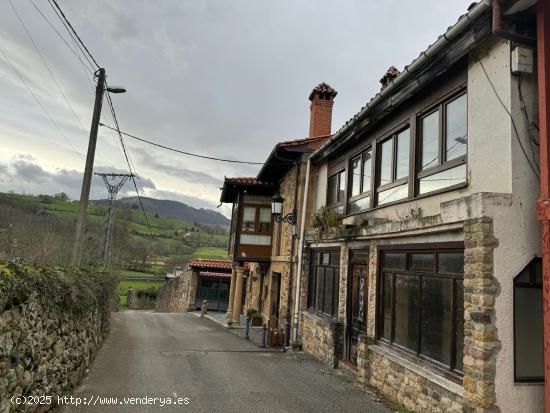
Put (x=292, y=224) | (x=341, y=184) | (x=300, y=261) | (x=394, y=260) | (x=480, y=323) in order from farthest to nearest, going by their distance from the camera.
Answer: (x=292, y=224) → (x=300, y=261) → (x=341, y=184) → (x=394, y=260) → (x=480, y=323)

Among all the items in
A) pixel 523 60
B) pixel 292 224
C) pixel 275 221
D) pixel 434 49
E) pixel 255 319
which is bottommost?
pixel 255 319

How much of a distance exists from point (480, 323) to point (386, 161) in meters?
4.18

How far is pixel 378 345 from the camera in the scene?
7.57 m

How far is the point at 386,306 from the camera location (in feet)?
24.6

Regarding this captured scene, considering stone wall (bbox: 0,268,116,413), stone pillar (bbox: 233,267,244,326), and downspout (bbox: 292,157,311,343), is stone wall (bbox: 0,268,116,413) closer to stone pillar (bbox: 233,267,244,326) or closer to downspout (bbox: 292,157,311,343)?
downspout (bbox: 292,157,311,343)

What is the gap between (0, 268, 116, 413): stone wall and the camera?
12.8ft

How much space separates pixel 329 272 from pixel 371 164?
3.47 m

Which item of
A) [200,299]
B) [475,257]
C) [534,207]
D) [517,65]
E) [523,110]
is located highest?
[517,65]

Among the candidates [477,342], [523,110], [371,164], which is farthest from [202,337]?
[523,110]

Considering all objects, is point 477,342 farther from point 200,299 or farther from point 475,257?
point 200,299

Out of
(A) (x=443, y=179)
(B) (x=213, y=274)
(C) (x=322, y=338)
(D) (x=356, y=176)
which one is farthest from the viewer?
(B) (x=213, y=274)

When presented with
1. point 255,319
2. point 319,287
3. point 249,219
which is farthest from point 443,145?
point 255,319

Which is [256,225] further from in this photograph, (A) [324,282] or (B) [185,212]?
(B) [185,212]

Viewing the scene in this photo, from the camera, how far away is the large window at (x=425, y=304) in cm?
545
